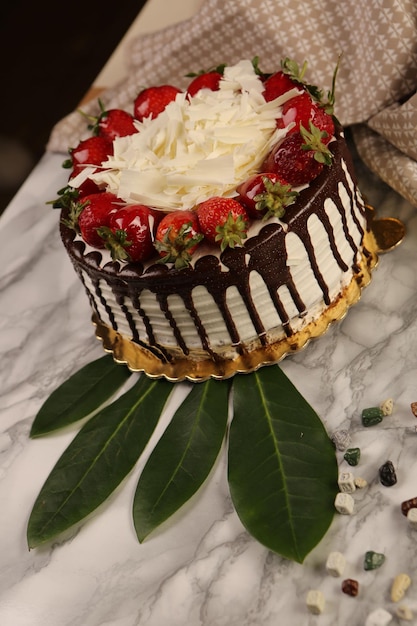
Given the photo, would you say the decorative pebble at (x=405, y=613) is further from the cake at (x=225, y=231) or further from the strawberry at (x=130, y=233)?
the strawberry at (x=130, y=233)

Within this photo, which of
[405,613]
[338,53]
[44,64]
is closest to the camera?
[405,613]

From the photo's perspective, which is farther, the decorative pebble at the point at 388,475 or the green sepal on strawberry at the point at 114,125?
the green sepal on strawberry at the point at 114,125

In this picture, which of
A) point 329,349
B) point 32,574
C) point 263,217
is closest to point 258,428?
point 329,349

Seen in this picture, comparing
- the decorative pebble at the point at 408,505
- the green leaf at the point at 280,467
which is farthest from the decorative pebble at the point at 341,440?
the decorative pebble at the point at 408,505

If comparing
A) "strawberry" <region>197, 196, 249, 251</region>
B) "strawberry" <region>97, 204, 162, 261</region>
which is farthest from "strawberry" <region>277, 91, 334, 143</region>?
"strawberry" <region>97, 204, 162, 261</region>

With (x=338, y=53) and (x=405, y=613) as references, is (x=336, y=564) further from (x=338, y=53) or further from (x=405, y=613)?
(x=338, y=53)

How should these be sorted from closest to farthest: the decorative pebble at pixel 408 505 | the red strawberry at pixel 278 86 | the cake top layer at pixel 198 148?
1. the decorative pebble at pixel 408 505
2. the cake top layer at pixel 198 148
3. the red strawberry at pixel 278 86

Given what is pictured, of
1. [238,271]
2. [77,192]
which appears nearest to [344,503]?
[238,271]

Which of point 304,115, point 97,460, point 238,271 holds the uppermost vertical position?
point 304,115
